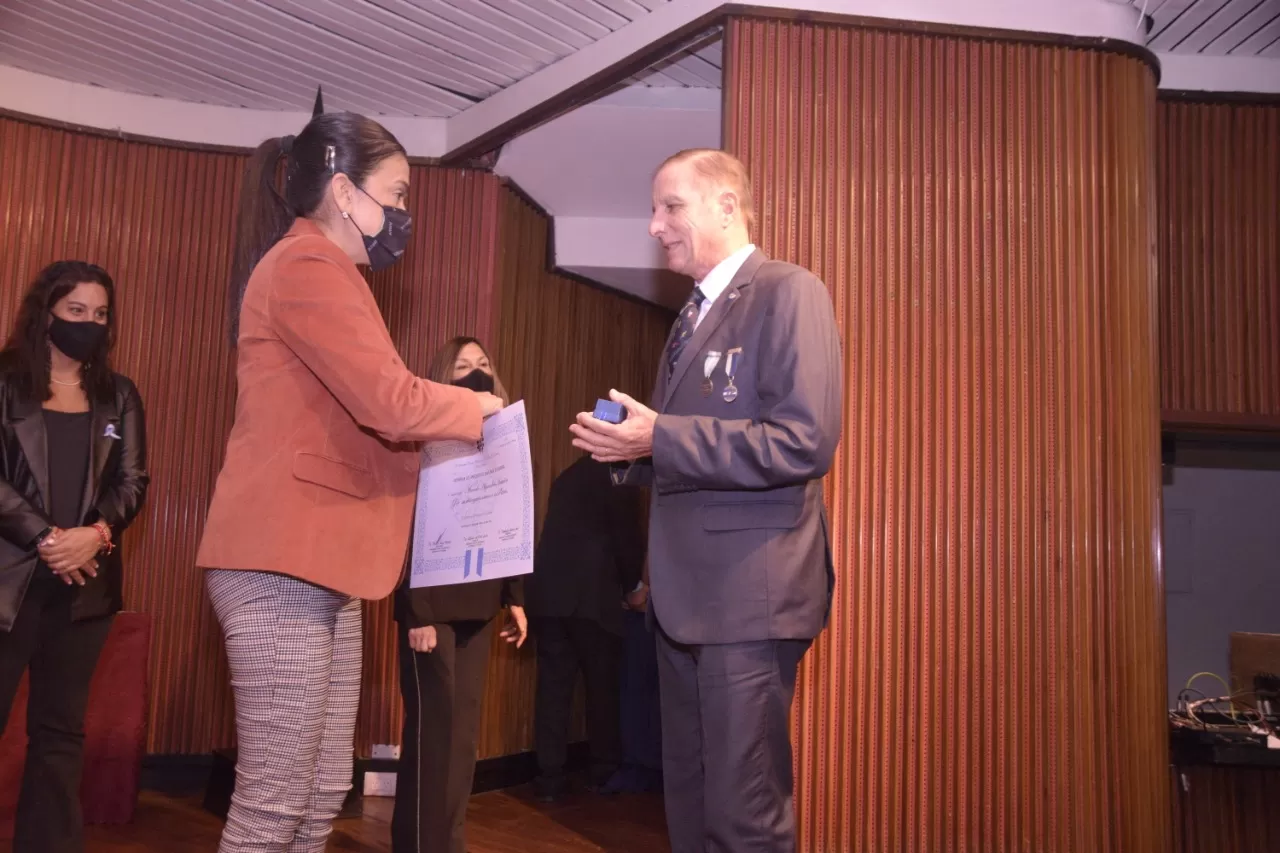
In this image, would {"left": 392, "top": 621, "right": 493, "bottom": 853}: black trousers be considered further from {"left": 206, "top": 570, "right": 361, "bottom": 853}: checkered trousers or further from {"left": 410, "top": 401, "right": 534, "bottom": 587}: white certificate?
{"left": 206, "top": 570, "right": 361, "bottom": 853}: checkered trousers

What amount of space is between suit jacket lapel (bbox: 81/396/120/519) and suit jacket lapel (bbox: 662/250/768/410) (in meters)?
1.82

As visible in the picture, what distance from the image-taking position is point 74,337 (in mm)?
2969

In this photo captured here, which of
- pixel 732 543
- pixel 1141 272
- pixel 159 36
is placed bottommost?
pixel 732 543

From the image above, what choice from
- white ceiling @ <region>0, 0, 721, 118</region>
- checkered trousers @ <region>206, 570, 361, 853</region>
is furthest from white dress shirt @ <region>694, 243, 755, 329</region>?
white ceiling @ <region>0, 0, 721, 118</region>

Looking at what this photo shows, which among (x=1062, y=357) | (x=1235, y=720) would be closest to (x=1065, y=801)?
(x=1235, y=720)

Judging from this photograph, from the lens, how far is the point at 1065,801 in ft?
10.9

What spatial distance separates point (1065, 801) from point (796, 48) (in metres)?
2.67

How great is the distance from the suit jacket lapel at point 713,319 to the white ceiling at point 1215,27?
2.89 metres

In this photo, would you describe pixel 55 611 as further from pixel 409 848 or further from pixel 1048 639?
pixel 1048 639

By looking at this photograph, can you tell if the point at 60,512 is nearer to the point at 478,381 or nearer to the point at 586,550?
the point at 478,381

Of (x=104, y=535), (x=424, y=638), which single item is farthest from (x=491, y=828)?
(x=104, y=535)

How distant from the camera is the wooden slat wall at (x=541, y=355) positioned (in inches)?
214

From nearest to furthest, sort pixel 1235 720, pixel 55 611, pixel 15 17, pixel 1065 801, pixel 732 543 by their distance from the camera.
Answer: pixel 732 543, pixel 55 611, pixel 1065 801, pixel 1235 720, pixel 15 17

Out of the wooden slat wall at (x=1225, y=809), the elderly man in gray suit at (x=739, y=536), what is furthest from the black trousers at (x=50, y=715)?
the wooden slat wall at (x=1225, y=809)
